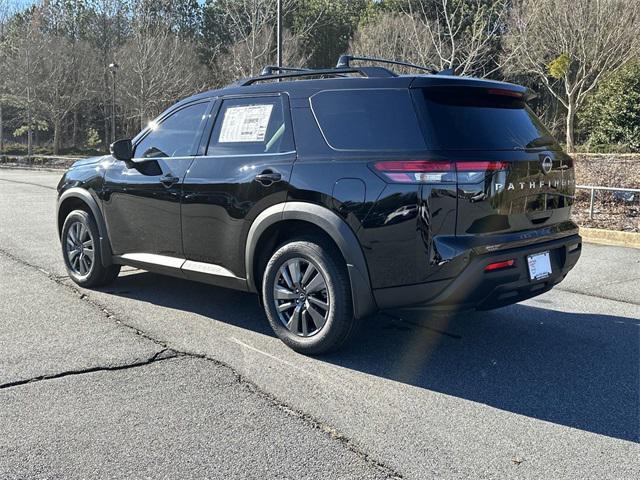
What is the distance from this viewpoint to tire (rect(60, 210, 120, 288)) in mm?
5930

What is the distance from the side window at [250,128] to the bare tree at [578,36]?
1633cm

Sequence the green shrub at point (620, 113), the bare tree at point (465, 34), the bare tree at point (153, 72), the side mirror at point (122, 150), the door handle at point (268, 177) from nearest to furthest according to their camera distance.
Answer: the door handle at point (268, 177), the side mirror at point (122, 150), the green shrub at point (620, 113), the bare tree at point (465, 34), the bare tree at point (153, 72)

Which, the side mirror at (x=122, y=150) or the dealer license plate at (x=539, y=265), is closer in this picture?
the dealer license plate at (x=539, y=265)

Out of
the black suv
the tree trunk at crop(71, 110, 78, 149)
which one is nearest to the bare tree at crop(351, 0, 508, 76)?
the black suv

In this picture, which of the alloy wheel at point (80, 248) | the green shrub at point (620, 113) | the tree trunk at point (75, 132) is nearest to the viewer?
the alloy wheel at point (80, 248)

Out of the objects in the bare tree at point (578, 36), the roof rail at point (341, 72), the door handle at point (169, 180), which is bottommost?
the door handle at point (169, 180)

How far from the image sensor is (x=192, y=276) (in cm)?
503

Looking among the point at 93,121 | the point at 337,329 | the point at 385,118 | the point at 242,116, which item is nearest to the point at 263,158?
the point at 242,116

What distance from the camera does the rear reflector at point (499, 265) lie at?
3.83 metres

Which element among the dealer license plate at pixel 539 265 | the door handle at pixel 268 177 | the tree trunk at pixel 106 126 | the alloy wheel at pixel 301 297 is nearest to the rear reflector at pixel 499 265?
the dealer license plate at pixel 539 265

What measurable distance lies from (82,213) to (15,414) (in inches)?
117

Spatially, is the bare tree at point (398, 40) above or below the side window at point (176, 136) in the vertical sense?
above

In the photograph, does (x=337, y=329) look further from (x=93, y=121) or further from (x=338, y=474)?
(x=93, y=121)

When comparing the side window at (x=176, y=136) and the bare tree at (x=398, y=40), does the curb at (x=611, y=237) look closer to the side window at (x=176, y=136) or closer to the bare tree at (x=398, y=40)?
the side window at (x=176, y=136)
